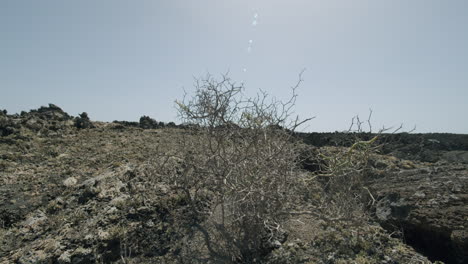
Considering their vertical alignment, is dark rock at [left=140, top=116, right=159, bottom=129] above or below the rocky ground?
above

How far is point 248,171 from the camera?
3.82m

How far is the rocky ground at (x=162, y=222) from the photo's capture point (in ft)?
13.3

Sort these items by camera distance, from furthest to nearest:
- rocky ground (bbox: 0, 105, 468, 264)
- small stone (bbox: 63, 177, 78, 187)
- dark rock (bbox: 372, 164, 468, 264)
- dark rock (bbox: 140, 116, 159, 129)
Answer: dark rock (bbox: 140, 116, 159, 129)
small stone (bbox: 63, 177, 78, 187)
rocky ground (bbox: 0, 105, 468, 264)
dark rock (bbox: 372, 164, 468, 264)

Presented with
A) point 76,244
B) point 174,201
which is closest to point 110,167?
point 174,201

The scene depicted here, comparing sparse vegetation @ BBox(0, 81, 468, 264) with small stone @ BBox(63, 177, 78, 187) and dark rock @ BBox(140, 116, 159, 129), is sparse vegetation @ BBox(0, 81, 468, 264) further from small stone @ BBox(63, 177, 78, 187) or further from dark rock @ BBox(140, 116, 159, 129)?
dark rock @ BBox(140, 116, 159, 129)

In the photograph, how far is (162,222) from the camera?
209 inches

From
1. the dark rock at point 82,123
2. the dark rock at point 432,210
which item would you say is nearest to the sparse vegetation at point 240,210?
the dark rock at point 432,210

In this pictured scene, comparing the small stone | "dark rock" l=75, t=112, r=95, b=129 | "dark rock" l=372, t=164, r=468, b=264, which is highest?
"dark rock" l=75, t=112, r=95, b=129

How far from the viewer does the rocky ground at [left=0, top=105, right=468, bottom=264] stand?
4.05m

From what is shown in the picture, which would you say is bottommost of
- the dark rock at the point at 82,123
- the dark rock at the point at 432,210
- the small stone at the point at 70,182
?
the dark rock at the point at 432,210

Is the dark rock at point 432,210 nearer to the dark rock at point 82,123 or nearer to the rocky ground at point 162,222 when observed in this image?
the rocky ground at point 162,222

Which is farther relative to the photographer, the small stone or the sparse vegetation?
the small stone

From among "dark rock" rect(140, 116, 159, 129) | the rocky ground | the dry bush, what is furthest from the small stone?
"dark rock" rect(140, 116, 159, 129)

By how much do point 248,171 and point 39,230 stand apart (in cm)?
456
